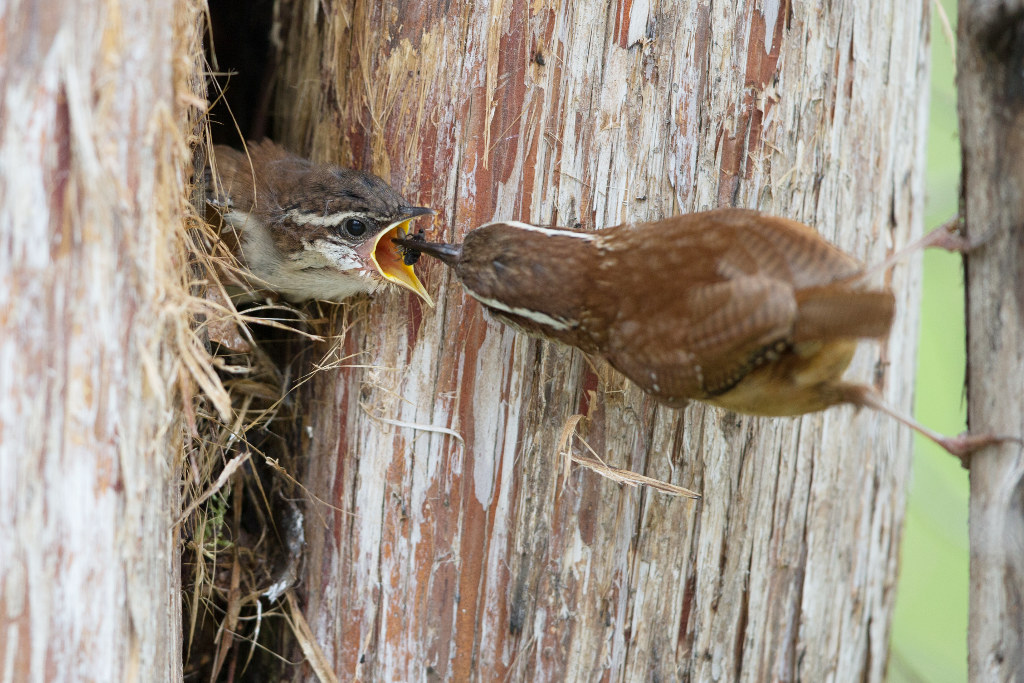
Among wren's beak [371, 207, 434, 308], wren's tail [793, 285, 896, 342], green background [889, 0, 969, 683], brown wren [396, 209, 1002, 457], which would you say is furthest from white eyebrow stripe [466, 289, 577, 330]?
green background [889, 0, 969, 683]

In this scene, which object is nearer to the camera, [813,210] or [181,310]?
[181,310]

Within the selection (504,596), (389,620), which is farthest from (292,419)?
(504,596)

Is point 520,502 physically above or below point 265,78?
below

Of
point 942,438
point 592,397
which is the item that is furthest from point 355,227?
point 942,438

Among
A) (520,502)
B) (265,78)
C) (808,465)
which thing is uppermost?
(265,78)

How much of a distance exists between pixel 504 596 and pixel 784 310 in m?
1.49

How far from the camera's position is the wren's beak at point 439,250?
304 centimetres

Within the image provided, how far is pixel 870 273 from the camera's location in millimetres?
2539

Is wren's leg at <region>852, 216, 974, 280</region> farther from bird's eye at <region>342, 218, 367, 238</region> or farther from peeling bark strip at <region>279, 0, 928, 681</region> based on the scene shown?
bird's eye at <region>342, 218, 367, 238</region>

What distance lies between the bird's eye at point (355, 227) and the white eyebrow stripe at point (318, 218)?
0.02 m

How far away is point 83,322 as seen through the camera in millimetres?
2203

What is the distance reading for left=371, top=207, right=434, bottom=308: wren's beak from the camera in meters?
3.26

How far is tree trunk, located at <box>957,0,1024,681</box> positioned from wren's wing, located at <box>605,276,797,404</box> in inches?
26.3

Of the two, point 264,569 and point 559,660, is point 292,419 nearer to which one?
point 264,569
